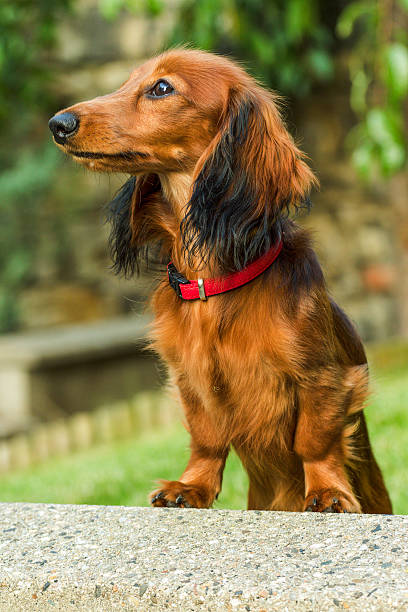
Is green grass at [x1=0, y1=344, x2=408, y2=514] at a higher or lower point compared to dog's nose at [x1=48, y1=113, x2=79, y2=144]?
lower

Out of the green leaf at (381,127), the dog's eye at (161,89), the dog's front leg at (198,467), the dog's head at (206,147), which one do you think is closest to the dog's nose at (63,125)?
the dog's head at (206,147)

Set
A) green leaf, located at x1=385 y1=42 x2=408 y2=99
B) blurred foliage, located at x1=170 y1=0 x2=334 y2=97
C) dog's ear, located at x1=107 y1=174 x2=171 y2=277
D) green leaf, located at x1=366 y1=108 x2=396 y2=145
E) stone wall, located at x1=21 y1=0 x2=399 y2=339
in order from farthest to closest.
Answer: stone wall, located at x1=21 y1=0 x2=399 y2=339
blurred foliage, located at x1=170 y1=0 x2=334 y2=97
green leaf, located at x1=366 y1=108 x2=396 y2=145
green leaf, located at x1=385 y1=42 x2=408 y2=99
dog's ear, located at x1=107 y1=174 x2=171 y2=277

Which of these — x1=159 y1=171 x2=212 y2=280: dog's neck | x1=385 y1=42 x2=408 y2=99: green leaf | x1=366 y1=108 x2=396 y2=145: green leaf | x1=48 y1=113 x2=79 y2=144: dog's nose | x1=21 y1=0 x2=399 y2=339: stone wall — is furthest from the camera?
x1=21 y1=0 x2=399 y2=339: stone wall

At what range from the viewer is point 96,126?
6.55ft

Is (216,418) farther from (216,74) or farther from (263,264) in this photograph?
(216,74)

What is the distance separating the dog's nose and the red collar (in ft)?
1.49

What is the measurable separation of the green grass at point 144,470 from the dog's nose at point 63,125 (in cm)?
175

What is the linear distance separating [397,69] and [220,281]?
10.5 feet

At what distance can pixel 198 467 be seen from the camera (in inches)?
89.1

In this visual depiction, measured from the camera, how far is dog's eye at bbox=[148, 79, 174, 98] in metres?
2.08

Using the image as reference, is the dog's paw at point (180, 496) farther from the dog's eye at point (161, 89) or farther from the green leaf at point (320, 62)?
the green leaf at point (320, 62)

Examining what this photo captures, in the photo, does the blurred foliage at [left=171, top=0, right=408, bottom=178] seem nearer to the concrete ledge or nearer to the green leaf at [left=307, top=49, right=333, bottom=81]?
the green leaf at [left=307, top=49, right=333, bottom=81]

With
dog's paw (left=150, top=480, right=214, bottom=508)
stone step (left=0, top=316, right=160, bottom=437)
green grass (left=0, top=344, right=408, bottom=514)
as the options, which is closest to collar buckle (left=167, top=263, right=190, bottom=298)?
dog's paw (left=150, top=480, right=214, bottom=508)

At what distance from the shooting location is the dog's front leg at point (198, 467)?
2.18 meters
